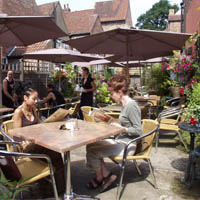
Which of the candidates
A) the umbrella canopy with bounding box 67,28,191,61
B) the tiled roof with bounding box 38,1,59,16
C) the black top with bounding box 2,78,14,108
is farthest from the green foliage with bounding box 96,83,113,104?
the tiled roof with bounding box 38,1,59,16

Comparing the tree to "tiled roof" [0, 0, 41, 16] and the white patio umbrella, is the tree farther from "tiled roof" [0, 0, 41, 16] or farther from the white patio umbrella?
the white patio umbrella

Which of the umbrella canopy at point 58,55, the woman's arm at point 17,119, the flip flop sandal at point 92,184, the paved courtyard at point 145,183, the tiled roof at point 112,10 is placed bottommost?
the paved courtyard at point 145,183

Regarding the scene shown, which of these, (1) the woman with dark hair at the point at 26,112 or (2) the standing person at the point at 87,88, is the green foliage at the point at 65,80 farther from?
(1) the woman with dark hair at the point at 26,112

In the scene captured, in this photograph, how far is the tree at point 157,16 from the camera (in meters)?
58.9

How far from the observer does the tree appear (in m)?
58.9

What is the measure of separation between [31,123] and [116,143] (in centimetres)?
120

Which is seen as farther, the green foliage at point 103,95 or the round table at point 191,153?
the green foliage at point 103,95

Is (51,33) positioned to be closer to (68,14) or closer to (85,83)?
(85,83)

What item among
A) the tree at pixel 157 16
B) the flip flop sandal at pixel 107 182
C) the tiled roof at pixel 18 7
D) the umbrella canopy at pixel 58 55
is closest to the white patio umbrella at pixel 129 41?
the umbrella canopy at pixel 58 55

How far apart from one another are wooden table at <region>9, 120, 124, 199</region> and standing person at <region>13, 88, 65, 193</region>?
244 millimetres

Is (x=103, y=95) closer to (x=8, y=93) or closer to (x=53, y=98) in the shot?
(x=53, y=98)

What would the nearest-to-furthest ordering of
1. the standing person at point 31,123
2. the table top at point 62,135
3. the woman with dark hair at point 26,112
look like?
the table top at point 62,135, the standing person at point 31,123, the woman with dark hair at point 26,112

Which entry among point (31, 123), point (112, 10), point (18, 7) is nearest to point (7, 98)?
point (31, 123)

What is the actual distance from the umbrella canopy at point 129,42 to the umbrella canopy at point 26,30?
26.7 inches
